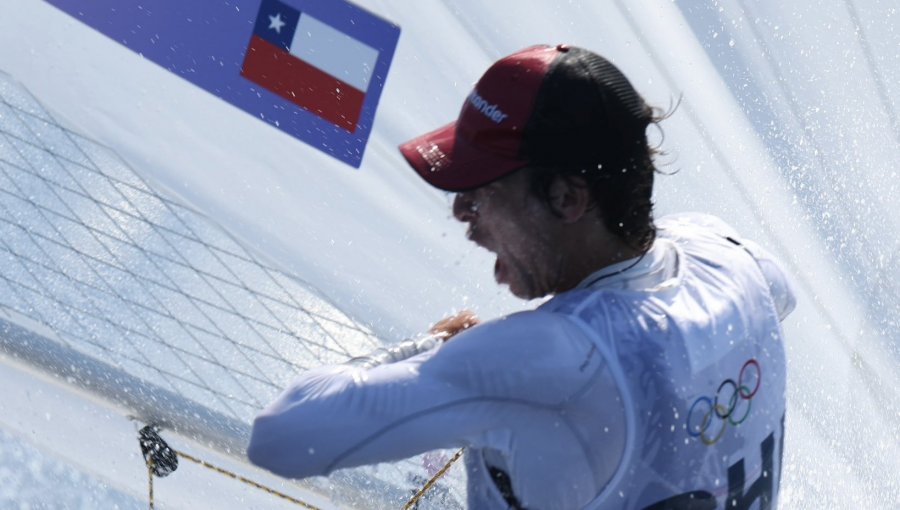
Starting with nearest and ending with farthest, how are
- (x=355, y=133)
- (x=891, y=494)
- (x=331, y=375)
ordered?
(x=331, y=375), (x=355, y=133), (x=891, y=494)

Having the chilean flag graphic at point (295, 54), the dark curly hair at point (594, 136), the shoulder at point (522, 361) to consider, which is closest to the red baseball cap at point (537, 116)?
the dark curly hair at point (594, 136)

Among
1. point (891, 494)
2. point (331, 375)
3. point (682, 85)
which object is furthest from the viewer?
point (891, 494)

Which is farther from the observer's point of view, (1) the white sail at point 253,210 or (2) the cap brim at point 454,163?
(1) the white sail at point 253,210

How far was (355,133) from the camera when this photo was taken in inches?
55.4

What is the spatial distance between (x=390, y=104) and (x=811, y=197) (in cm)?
60

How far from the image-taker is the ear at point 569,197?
2.70 feet

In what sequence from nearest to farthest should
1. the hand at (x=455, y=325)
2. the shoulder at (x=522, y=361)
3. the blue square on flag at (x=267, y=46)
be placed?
1. the shoulder at (x=522, y=361)
2. the hand at (x=455, y=325)
3. the blue square on flag at (x=267, y=46)

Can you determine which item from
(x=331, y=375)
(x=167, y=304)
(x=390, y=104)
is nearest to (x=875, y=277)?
(x=390, y=104)

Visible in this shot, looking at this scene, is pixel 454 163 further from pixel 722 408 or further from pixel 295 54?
pixel 295 54

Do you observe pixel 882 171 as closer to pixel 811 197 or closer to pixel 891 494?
pixel 811 197

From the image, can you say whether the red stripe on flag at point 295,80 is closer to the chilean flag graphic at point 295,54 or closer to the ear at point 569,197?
the chilean flag graphic at point 295,54

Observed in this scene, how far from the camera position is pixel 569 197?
2.71 ft

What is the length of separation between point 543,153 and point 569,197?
0.11 ft

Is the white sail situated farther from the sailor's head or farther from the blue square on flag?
the sailor's head
